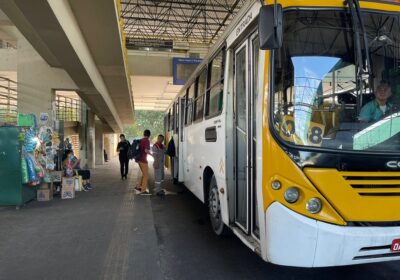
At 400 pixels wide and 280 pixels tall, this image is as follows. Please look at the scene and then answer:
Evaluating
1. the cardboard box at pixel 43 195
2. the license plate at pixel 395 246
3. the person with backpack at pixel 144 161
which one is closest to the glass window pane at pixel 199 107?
the person with backpack at pixel 144 161

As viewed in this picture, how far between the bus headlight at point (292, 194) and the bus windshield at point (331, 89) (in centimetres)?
46

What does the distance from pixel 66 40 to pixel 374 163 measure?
5.92 meters

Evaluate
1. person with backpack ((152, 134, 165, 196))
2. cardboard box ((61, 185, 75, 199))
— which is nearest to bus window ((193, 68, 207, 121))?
person with backpack ((152, 134, 165, 196))

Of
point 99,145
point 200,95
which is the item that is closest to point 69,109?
point 99,145

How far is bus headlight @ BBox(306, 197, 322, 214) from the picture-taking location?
338 centimetres

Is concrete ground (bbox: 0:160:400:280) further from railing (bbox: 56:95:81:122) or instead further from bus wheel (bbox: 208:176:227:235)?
railing (bbox: 56:95:81:122)

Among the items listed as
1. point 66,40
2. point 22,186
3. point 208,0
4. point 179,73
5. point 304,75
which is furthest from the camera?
point 208,0

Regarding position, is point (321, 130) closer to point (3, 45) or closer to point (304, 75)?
point (304, 75)

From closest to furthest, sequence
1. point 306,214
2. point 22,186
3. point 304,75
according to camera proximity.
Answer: point 306,214 → point 304,75 → point 22,186

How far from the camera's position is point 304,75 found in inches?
142

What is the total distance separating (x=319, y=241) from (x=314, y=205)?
12.3 inches

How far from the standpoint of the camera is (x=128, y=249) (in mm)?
5520

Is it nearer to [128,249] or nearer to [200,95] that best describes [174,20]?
[200,95]

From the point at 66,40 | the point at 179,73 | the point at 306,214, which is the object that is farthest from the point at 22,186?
the point at 179,73
